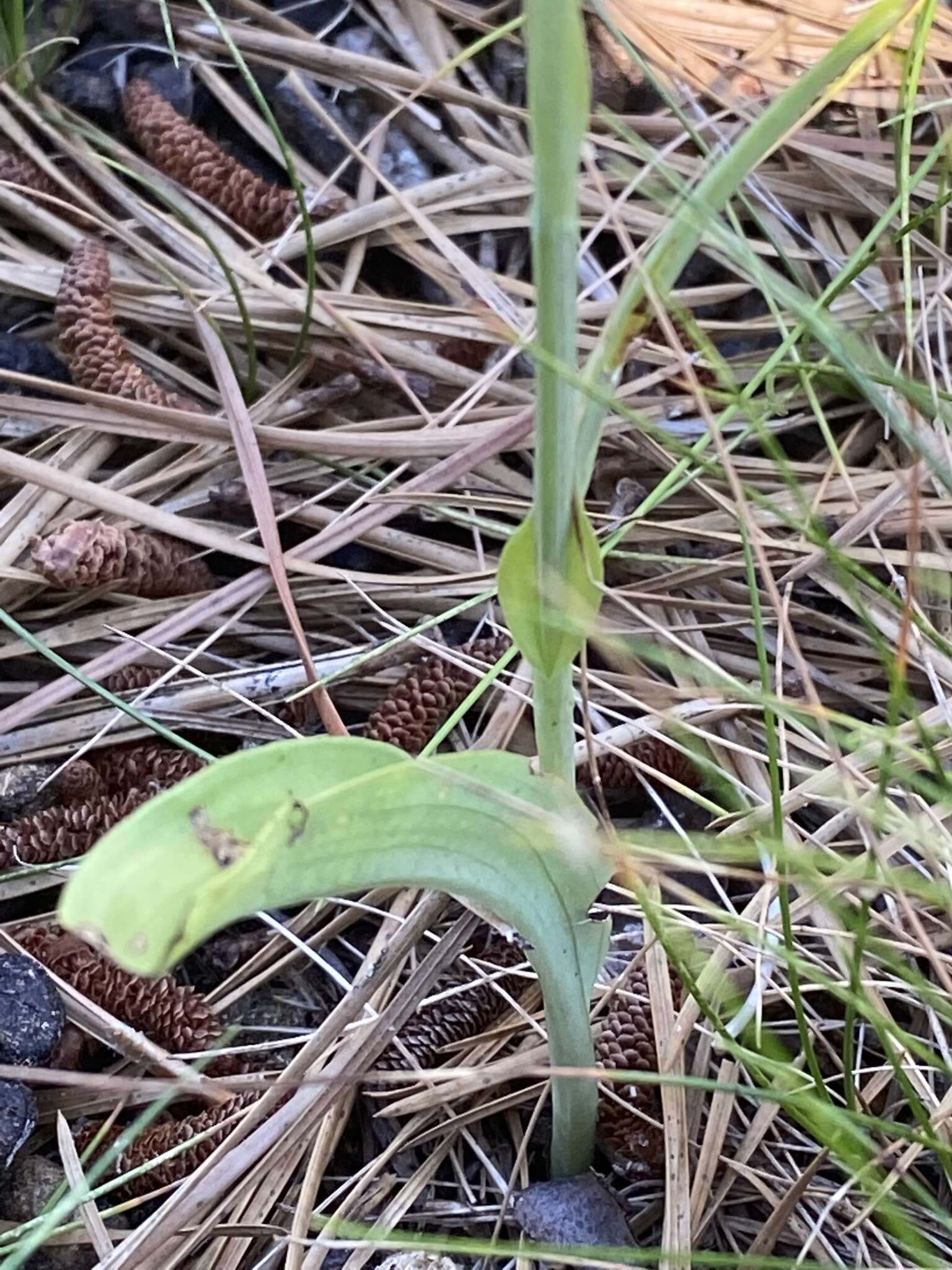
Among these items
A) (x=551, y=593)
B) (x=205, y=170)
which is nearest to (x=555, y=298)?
(x=551, y=593)

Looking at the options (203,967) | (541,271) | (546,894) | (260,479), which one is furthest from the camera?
(260,479)

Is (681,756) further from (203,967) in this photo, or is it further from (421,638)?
(203,967)

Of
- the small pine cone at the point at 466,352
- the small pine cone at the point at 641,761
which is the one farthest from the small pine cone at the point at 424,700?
the small pine cone at the point at 466,352

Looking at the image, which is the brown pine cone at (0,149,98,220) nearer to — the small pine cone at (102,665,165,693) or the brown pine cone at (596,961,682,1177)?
the small pine cone at (102,665,165,693)

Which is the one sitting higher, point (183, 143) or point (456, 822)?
point (183, 143)

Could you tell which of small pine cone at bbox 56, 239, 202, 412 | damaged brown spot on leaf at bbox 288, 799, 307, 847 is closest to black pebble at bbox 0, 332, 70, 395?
small pine cone at bbox 56, 239, 202, 412

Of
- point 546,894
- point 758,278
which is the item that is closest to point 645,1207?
point 546,894

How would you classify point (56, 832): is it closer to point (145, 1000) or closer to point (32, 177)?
point (145, 1000)
